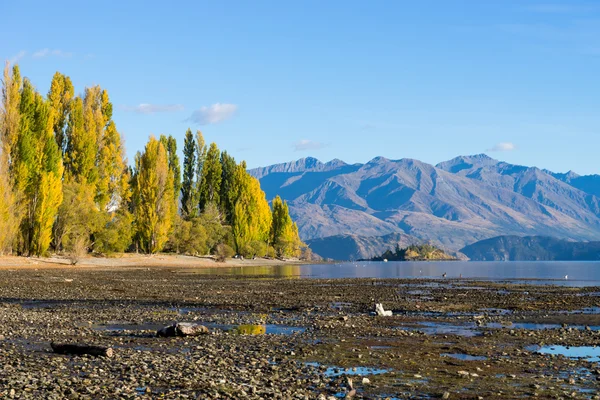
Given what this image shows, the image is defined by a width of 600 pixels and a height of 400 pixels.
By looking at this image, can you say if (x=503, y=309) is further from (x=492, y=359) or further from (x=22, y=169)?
(x=22, y=169)

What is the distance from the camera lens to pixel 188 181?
347 ft

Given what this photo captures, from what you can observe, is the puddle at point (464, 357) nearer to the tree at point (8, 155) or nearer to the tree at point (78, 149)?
the tree at point (8, 155)

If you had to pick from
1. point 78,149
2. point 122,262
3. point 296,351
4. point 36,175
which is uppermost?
point 78,149

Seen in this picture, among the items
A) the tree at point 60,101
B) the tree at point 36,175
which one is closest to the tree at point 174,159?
the tree at point 60,101

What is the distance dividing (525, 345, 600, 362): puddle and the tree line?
168 feet

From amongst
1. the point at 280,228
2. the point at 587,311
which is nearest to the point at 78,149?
the point at 587,311

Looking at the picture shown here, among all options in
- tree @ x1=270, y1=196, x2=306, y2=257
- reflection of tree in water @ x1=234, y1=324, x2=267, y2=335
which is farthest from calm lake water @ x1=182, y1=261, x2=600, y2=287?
reflection of tree in water @ x1=234, y1=324, x2=267, y2=335

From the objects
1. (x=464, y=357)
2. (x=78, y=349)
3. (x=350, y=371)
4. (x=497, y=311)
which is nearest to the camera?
(x=350, y=371)

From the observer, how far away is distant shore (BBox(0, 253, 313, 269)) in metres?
57.8

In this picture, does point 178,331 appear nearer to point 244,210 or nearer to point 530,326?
point 530,326

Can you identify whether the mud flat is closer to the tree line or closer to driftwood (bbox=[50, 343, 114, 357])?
driftwood (bbox=[50, 343, 114, 357])

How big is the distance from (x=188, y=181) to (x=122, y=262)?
32.0 meters

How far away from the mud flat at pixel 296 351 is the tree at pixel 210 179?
79.6 m

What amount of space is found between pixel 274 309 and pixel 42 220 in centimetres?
4165
